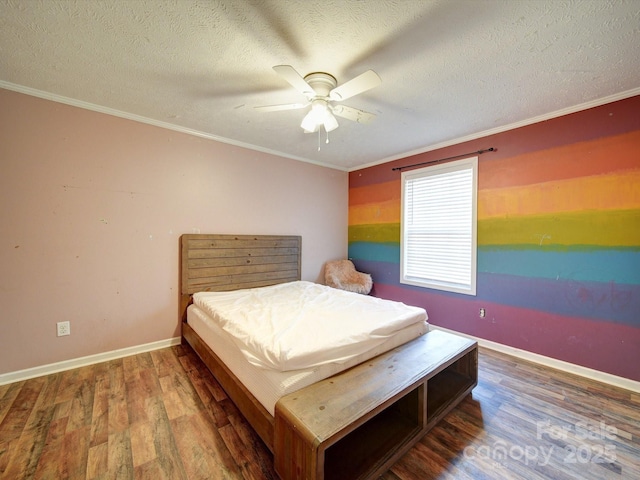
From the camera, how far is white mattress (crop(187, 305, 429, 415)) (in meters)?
1.37

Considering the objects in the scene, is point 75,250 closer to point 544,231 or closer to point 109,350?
point 109,350

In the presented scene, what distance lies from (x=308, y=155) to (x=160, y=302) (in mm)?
2662

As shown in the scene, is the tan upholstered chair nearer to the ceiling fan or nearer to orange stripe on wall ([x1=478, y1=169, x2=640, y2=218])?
orange stripe on wall ([x1=478, y1=169, x2=640, y2=218])

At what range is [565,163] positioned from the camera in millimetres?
2396

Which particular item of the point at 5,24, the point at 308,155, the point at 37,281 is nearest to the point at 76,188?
the point at 37,281

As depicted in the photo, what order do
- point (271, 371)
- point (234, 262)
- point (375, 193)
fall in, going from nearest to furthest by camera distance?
1. point (271, 371)
2. point (234, 262)
3. point (375, 193)

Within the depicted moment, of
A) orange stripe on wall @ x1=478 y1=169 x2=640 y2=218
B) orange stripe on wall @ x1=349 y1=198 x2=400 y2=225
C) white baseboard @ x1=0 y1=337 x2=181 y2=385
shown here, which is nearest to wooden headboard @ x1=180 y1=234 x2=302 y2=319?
white baseboard @ x1=0 y1=337 x2=181 y2=385

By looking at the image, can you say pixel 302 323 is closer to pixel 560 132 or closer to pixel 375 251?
pixel 375 251

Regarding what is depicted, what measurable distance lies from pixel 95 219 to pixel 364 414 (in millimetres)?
2812

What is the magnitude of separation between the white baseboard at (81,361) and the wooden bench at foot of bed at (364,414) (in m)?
2.12

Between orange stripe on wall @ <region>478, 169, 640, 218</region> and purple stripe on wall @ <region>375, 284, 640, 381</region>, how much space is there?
3.29 feet

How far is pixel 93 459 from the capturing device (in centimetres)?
138

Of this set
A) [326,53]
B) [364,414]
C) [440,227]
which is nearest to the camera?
[364,414]

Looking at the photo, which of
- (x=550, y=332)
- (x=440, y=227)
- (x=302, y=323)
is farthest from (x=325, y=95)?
(x=550, y=332)
